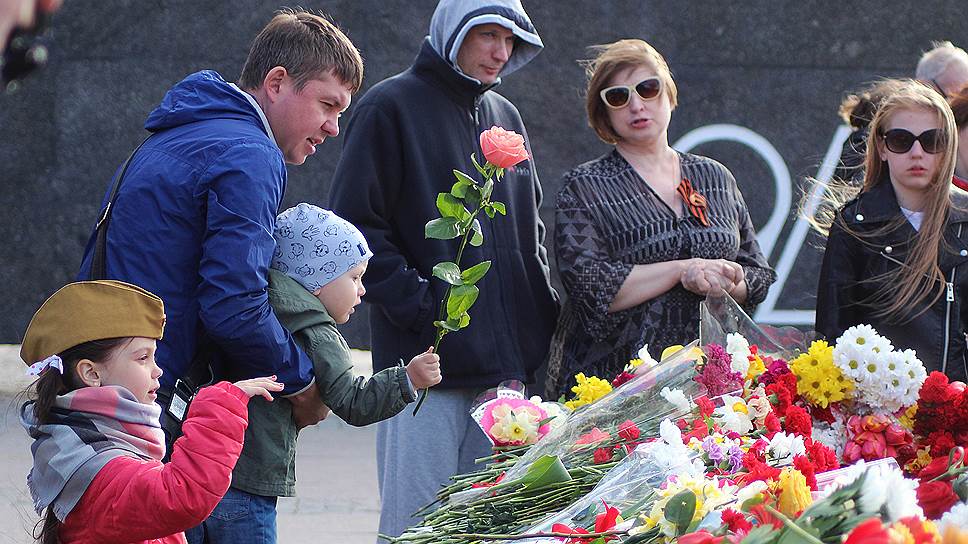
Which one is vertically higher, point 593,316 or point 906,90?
point 906,90

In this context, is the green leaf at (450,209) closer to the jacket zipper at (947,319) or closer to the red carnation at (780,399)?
the red carnation at (780,399)

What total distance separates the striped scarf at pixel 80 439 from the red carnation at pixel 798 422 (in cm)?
115

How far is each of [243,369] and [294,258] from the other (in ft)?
0.89

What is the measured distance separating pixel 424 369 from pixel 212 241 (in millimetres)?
506

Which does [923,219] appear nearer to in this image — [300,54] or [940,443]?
[940,443]

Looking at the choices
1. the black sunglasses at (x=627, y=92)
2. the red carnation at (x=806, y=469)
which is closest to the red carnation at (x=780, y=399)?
the red carnation at (x=806, y=469)

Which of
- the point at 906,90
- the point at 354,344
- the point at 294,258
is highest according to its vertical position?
the point at 906,90

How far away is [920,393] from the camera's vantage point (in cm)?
238

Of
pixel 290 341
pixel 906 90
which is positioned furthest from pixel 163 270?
pixel 906 90

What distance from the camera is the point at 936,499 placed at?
1.58 metres

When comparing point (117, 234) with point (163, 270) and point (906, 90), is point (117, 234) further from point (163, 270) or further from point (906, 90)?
point (906, 90)

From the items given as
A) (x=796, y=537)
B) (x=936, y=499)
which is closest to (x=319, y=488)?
(x=936, y=499)

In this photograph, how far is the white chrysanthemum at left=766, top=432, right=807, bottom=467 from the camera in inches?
83.0

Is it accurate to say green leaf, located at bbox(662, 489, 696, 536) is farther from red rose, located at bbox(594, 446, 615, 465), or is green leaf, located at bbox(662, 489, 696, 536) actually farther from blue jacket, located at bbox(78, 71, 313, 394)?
blue jacket, located at bbox(78, 71, 313, 394)
